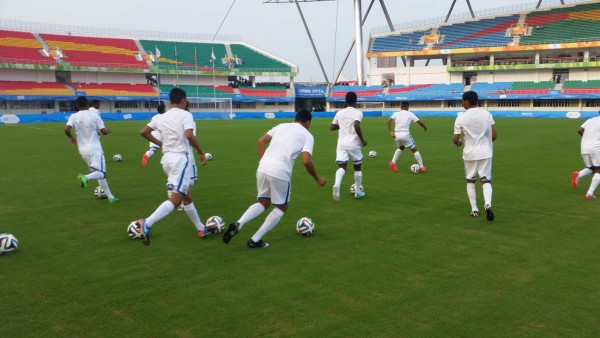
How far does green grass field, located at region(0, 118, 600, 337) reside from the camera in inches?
170

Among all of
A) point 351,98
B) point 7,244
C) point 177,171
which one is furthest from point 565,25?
point 7,244

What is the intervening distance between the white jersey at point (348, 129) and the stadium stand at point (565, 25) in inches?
2349

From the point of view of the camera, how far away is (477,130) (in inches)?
317

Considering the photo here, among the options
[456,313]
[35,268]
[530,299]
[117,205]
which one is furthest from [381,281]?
[117,205]

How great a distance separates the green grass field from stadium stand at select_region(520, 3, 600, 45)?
57.6 metres

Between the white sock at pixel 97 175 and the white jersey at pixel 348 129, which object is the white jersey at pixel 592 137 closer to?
the white jersey at pixel 348 129

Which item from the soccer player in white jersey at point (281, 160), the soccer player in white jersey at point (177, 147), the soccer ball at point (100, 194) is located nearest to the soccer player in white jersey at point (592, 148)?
the soccer player in white jersey at point (281, 160)

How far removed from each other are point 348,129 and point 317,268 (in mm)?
4862

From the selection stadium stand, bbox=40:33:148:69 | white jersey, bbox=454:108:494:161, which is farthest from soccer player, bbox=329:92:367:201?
stadium stand, bbox=40:33:148:69

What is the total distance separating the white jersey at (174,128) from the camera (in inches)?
269

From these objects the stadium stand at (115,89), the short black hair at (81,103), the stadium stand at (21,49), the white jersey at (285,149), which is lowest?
the white jersey at (285,149)

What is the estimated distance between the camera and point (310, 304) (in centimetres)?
470

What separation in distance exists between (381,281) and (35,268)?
4177 millimetres

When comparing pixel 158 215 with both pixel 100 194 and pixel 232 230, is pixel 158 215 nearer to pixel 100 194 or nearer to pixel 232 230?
pixel 232 230
